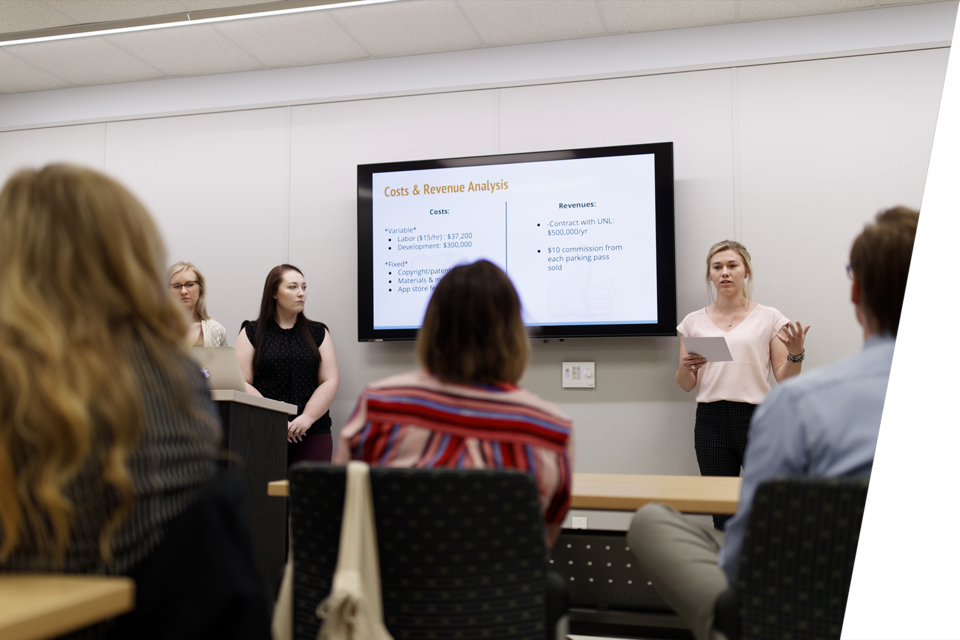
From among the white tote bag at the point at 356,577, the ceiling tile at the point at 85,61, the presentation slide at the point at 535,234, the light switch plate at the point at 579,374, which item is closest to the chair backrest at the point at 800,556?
the white tote bag at the point at 356,577

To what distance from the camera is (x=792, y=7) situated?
3.71m

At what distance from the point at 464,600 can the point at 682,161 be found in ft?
10.4

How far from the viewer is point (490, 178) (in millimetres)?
3934

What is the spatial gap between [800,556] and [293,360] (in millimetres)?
3123

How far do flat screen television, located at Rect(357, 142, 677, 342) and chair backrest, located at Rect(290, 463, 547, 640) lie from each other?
101 inches

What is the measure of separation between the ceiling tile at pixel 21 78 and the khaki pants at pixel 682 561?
4632 millimetres

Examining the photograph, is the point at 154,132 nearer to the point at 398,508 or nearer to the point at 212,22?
the point at 212,22

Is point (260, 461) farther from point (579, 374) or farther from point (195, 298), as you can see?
point (579, 374)

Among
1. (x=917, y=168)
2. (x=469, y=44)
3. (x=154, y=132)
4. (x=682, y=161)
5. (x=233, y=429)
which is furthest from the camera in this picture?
(x=154, y=132)

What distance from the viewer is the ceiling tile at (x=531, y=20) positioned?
12.2 feet

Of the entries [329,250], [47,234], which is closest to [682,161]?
[329,250]

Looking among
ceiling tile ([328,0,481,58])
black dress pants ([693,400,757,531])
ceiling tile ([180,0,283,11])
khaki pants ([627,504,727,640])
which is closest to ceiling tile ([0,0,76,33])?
ceiling tile ([180,0,283,11])

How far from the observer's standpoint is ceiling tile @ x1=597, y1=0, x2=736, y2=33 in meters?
3.68

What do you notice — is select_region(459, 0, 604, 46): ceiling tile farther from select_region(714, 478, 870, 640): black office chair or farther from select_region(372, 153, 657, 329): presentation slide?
select_region(714, 478, 870, 640): black office chair
